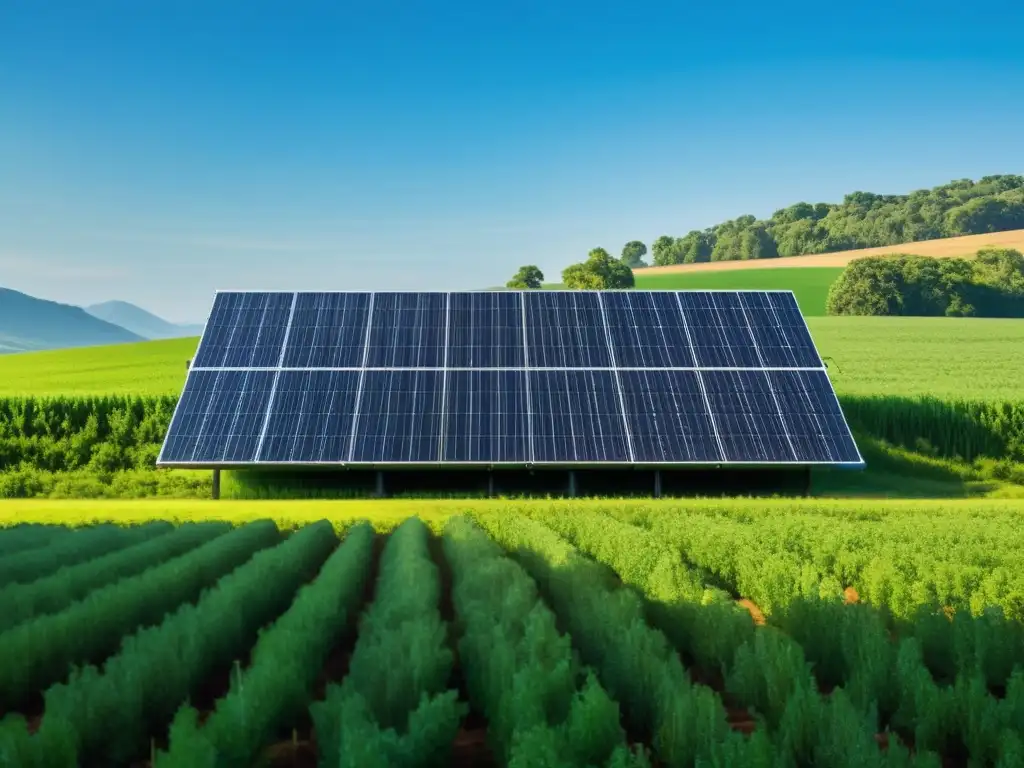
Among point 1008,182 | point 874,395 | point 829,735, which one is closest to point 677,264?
point 1008,182

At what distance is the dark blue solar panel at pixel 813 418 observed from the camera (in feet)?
76.8

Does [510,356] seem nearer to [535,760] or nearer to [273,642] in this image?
[273,642]

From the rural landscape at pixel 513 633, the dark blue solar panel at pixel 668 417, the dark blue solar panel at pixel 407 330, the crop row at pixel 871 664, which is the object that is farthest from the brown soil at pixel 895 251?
the crop row at pixel 871 664

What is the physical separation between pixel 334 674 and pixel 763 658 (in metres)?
4.76

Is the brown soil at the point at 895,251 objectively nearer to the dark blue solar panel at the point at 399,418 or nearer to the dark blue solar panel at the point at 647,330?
the dark blue solar panel at the point at 647,330

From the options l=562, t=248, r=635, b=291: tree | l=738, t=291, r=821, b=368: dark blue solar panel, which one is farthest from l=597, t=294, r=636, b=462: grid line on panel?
l=562, t=248, r=635, b=291: tree

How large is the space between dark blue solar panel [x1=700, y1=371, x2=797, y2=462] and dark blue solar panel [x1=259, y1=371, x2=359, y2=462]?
966 cm

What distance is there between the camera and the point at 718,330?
27500 millimetres

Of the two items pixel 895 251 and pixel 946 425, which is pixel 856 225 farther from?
pixel 946 425

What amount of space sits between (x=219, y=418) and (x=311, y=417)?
2380 millimetres

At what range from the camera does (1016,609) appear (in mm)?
11688

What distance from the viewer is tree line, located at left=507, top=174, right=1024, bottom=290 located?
10388 cm

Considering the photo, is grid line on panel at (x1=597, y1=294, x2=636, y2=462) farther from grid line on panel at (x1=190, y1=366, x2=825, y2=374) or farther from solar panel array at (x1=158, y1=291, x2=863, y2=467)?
grid line on panel at (x1=190, y1=366, x2=825, y2=374)

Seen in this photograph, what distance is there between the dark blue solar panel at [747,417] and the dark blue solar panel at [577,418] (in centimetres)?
262
